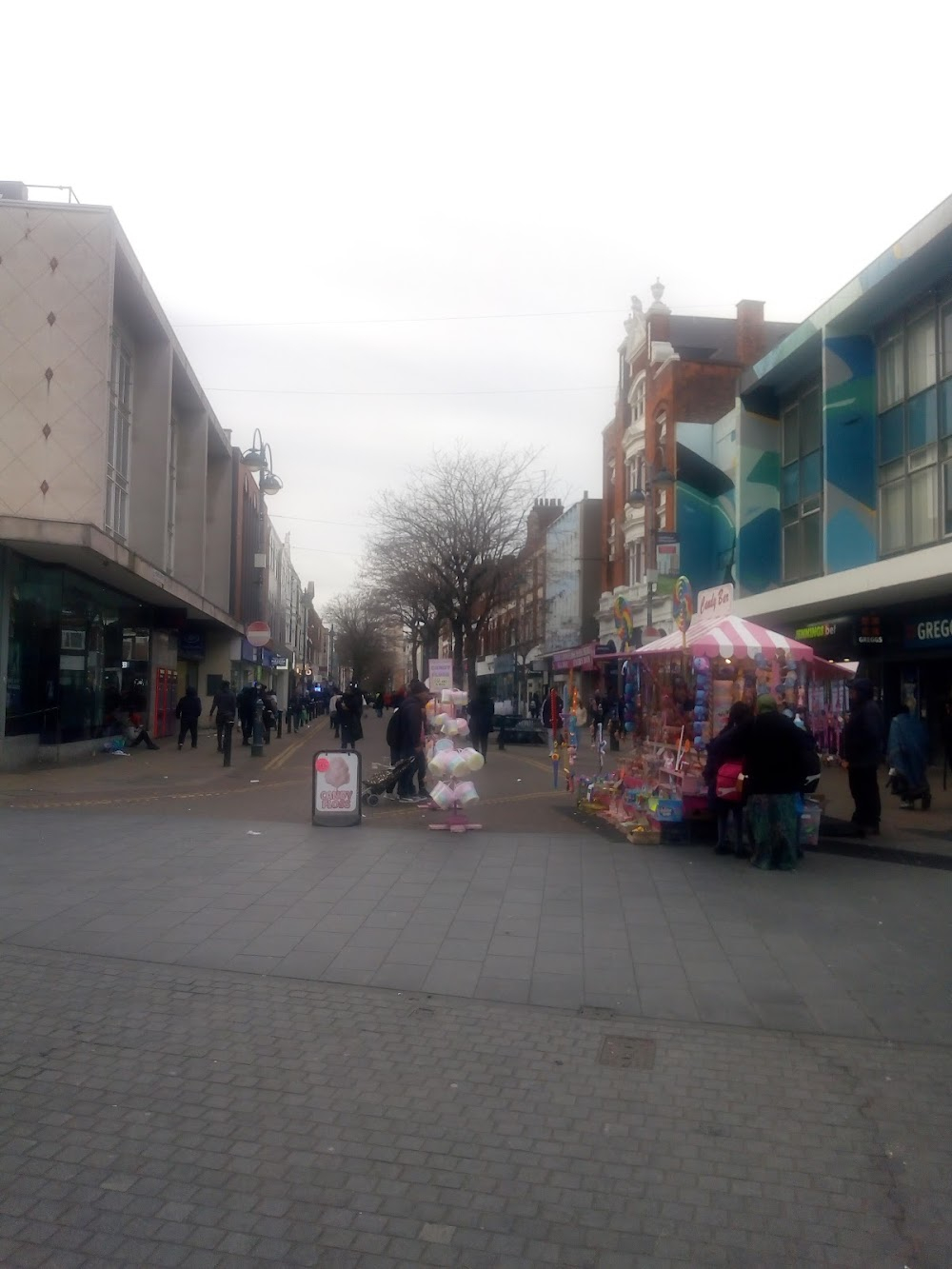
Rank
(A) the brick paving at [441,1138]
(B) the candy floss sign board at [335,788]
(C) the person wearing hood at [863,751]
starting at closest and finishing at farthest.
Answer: (A) the brick paving at [441,1138] → (C) the person wearing hood at [863,751] → (B) the candy floss sign board at [335,788]

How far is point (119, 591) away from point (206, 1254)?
83.8ft

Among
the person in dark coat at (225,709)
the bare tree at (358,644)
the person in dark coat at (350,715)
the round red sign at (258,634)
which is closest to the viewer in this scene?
the person in dark coat at (350,715)

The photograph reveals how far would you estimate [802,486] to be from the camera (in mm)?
28031

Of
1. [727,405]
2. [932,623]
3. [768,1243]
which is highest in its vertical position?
[727,405]

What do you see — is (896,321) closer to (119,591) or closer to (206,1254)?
(119,591)

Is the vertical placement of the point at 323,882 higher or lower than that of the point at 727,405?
lower

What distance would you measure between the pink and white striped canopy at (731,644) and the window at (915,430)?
962 cm

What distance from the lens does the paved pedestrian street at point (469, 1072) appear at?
12.2 feet

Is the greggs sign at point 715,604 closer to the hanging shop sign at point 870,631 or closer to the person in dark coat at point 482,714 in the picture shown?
the hanging shop sign at point 870,631

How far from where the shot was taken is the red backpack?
11258 millimetres

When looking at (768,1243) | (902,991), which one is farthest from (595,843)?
(768,1243)

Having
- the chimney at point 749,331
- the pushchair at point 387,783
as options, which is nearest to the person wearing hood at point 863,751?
the pushchair at point 387,783

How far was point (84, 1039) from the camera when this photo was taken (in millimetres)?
5477

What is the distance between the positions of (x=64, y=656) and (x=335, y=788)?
12.1m
